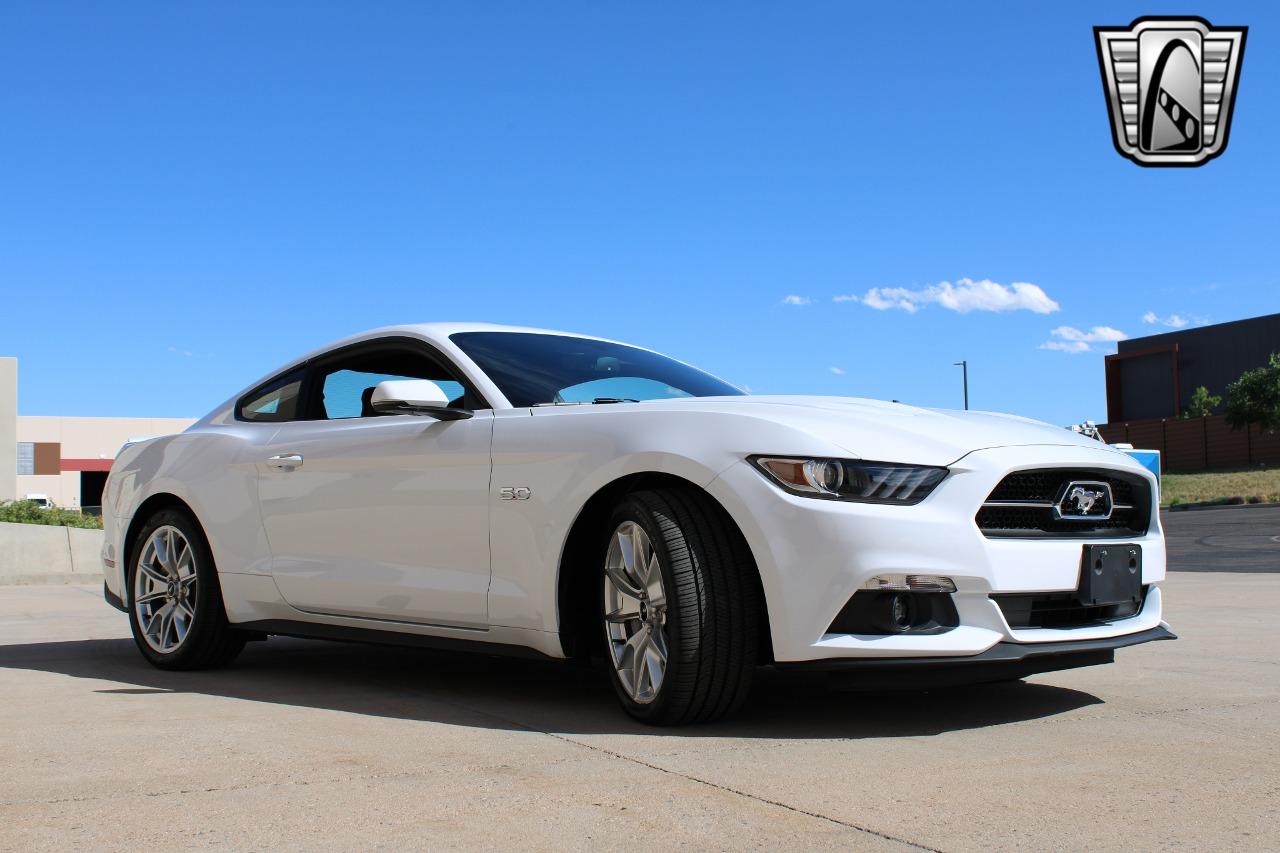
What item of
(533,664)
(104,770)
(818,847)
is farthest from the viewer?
(533,664)

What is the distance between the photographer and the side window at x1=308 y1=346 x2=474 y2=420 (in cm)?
543

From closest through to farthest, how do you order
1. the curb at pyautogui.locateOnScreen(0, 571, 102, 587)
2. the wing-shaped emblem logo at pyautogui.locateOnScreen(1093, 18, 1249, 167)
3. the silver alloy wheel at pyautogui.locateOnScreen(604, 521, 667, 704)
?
1. the silver alloy wheel at pyautogui.locateOnScreen(604, 521, 667, 704)
2. the wing-shaped emblem logo at pyautogui.locateOnScreen(1093, 18, 1249, 167)
3. the curb at pyautogui.locateOnScreen(0, 571, 102, 587)

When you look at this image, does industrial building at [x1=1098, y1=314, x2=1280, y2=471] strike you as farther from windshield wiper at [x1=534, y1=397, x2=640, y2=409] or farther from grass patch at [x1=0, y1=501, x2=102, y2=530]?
windshield wiper at [x1=534, y1=397, x2=640, y2=409]

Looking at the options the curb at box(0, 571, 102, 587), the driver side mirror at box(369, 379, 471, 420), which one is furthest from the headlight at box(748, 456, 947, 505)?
the curb at box(0, 571, 102, 587)

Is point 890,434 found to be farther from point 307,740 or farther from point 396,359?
point 396,359

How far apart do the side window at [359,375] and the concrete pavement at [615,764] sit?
1.17 m

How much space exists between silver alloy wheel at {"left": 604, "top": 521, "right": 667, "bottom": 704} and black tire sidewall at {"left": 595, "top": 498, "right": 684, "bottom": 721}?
2cm

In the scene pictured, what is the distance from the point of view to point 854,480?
385 cm

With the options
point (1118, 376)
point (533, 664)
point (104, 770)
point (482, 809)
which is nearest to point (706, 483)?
point (482, 809)

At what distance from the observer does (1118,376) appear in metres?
87.2

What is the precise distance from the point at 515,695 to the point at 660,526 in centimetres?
130

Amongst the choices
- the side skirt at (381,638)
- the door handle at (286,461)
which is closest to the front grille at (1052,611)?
the side skirt at (381,638)

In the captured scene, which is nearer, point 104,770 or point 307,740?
point 104,770

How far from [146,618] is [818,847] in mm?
4405
